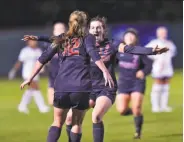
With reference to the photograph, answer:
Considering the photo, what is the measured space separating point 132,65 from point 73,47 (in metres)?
4.60

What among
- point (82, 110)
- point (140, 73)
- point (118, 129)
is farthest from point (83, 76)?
point (118, 129)

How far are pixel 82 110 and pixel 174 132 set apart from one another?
4.61 metres

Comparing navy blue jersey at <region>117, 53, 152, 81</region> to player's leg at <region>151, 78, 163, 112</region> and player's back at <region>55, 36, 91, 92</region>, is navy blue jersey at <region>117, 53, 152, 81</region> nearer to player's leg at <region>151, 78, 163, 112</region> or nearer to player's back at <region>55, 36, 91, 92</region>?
player's back at <region>55, 36, 91, 92</region>

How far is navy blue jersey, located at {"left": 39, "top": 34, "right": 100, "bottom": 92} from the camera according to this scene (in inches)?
400

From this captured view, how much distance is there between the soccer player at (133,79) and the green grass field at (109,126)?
462mm

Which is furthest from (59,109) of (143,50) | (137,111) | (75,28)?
(137,111)

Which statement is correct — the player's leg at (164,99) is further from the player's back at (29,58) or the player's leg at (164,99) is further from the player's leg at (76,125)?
the player's leg at (76,125)

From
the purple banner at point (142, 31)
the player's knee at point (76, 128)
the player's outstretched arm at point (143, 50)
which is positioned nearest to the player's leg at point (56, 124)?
the player's knee at point (76, 128)

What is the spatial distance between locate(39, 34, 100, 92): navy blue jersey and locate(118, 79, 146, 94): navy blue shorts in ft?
13.7

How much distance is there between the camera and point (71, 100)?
33.3 ft

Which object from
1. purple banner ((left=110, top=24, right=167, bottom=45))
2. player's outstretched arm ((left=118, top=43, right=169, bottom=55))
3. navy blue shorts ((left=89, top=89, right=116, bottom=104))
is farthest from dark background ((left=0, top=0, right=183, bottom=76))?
player's outstretched arm ((left=118, top=43, right=169, bottom=55))

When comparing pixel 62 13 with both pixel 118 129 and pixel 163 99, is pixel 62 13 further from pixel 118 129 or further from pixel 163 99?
pixel 118 129

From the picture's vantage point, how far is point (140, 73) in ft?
46.9

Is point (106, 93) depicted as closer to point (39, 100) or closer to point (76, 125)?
point (76, 125)
